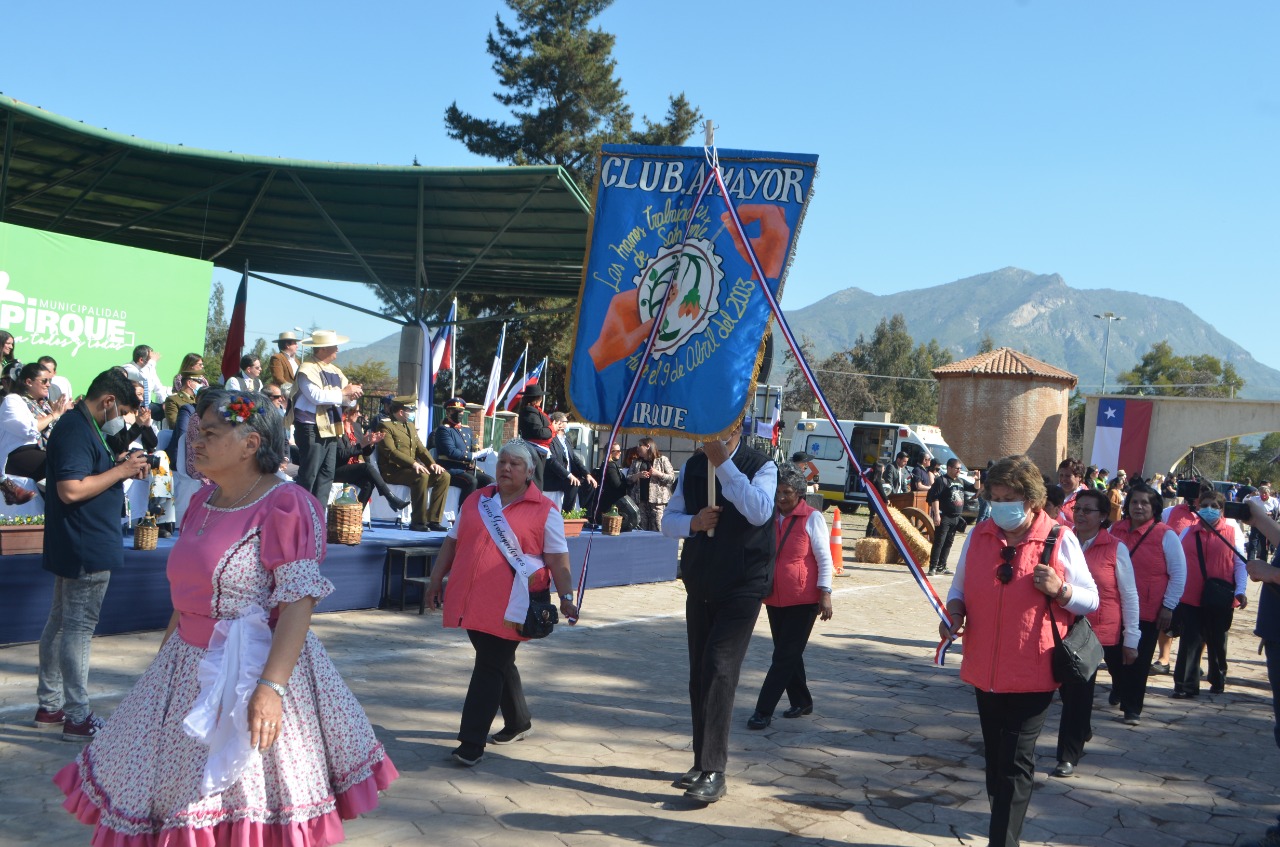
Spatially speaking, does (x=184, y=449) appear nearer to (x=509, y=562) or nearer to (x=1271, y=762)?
(x=509, y=562)

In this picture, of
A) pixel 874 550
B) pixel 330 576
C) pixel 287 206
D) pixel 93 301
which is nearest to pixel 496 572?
pixel 330 576

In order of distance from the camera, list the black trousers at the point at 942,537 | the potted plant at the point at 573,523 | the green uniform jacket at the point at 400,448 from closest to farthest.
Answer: the green uniform jacket at the point at 400,448 → the potted plant at the point at 573,523 → the black trousers at the point at 942,537

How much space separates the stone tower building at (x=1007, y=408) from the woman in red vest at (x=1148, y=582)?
4137 centimetres

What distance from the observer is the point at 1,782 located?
500 centimetres

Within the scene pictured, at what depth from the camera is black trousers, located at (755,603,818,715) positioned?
7160mm

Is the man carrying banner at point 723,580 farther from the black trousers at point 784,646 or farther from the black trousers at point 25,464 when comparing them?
the black trousers at point 25,464

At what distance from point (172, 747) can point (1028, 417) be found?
49.6 metres

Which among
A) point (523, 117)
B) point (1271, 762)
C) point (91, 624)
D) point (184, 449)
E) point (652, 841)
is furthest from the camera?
point (523, 117)

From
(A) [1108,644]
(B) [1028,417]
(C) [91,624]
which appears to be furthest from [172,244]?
(B) [1028,417]

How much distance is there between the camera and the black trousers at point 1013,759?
4.64 m

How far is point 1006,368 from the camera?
49156mm

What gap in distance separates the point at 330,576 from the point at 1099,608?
20.6ft

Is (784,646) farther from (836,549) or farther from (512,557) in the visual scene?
(836,549)

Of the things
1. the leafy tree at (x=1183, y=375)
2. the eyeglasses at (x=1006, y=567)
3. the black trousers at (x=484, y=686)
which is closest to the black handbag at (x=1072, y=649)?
the eyeglasses at (x=1006, y=567)
